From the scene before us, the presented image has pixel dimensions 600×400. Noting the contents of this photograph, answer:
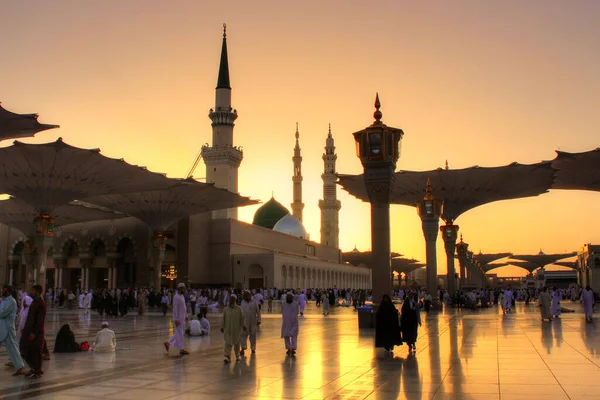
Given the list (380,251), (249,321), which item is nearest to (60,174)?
(380,251)

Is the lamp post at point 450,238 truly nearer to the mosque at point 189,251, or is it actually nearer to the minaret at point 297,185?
the mosque at point 189,251

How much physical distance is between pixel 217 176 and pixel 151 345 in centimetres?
4286

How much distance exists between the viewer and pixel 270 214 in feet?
234

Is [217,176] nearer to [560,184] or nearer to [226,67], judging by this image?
[226,67]

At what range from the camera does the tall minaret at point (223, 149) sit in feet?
177

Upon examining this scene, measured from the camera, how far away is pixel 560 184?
29.9 m

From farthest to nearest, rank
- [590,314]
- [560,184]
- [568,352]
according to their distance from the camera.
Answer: [560,184] < [590,314] < [568,352]

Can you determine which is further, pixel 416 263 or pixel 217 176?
pixel 416 263

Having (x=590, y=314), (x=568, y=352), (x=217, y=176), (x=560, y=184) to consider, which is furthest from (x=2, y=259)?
(x=568, y=352)

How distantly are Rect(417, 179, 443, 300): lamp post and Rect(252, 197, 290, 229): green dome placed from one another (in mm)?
42588

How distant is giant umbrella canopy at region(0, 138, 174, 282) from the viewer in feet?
79.5

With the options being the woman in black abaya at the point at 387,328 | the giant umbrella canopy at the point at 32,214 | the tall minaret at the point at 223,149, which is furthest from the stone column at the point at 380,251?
the tall minaret at the point at 223,149

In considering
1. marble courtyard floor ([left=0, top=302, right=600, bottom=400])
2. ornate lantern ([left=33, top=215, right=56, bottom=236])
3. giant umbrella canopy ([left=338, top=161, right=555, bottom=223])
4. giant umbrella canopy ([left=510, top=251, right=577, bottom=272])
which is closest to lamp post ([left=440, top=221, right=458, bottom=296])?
giant umbrella canopy ([left=338, top=161, right=555, bottom=223])

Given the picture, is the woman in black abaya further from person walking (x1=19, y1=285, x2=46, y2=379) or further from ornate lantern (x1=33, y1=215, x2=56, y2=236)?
ornate lantern (x1=33, y1=215, x2=56, y2=236)
